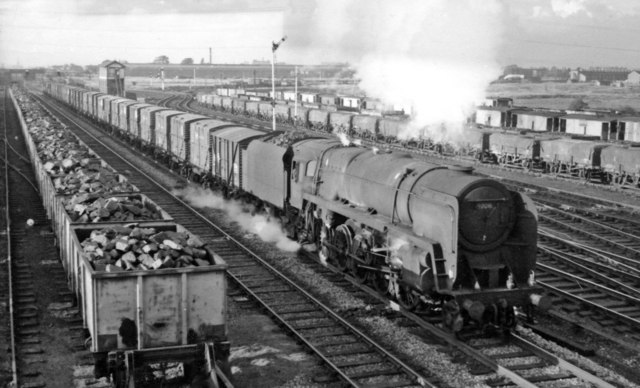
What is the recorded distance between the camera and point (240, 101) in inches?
3312

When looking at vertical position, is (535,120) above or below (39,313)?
above

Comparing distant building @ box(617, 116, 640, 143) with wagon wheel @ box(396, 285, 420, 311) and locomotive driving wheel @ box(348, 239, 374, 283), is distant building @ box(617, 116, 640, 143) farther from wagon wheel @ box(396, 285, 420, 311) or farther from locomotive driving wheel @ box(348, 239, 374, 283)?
wagon wheel @ box(396, 285, 420, 311)

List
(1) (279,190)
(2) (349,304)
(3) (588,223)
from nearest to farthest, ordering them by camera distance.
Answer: (2) (349,304), (1) (279,190), (3) (588,223)

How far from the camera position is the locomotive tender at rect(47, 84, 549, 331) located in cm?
1263

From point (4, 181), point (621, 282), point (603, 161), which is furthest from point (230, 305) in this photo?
Answer: point (603, 161)

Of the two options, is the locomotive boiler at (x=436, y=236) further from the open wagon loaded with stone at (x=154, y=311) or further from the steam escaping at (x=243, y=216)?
the open wagon loaded with stone at (x=154, y=311)

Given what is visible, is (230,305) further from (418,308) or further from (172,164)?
(172,164)

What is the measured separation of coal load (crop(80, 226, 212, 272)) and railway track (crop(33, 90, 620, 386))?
2.74m

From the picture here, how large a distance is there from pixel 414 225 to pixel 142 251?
5.38 meters

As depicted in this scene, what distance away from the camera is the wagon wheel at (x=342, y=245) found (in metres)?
16.3

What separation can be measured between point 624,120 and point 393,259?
32.6 m

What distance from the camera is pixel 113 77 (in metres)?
90.2

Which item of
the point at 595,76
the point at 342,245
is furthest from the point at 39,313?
the point at 595,76

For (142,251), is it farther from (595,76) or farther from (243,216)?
(595,76)
